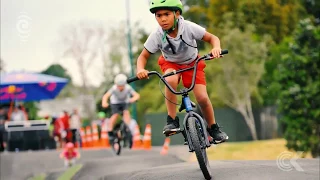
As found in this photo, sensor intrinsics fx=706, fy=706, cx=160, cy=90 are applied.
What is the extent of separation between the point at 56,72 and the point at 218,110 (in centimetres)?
2015

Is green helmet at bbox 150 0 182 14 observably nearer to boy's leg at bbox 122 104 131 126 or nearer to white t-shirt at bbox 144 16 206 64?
white t-shirt at bbox 144 16 206 64

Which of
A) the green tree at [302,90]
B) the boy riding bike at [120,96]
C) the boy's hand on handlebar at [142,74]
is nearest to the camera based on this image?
the boy's hand on handlebar at [142,74]

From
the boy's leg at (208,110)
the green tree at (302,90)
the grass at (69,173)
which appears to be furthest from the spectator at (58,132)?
the boy's leg at (208,110)

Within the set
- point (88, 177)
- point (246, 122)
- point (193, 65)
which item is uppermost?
point (193, 65)

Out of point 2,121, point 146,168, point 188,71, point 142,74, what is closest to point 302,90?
point 2,121

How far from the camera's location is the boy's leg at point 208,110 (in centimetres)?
739

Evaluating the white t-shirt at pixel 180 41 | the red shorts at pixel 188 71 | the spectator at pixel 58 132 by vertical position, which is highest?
the white t-shirt at pixel 180 41

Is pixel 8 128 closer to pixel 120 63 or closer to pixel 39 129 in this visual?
pixel 39 129

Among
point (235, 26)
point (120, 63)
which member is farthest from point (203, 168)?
point (120, 63)

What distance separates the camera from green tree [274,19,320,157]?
19.3 metres

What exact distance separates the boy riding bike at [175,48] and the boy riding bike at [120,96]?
540 centimetres

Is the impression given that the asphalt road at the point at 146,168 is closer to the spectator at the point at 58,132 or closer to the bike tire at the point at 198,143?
the bike tire at the point at 198,143

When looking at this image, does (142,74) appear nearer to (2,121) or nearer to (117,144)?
(117,144)

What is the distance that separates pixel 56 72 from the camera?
5197cm
